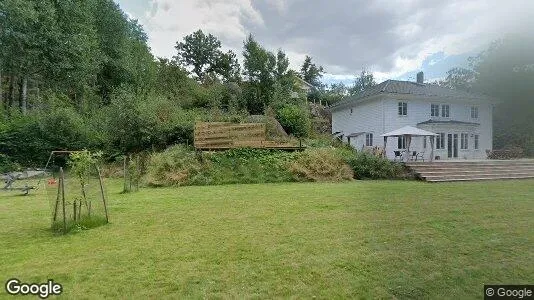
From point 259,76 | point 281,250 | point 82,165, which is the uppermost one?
point 259,76

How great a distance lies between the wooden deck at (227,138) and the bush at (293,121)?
718 centimetres

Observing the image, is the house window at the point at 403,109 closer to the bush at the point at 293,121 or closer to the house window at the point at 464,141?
the house window at the point at 464,141

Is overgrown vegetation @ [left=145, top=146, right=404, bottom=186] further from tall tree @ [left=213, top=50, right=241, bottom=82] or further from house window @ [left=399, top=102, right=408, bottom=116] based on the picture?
tall tree @ [left=213, top=50, right=241, bottom=82]

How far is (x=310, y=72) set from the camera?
53.0 m

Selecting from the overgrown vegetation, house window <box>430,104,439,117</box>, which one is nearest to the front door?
house window <box>430,104,439,117</box>

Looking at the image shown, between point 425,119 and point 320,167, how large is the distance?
14879mm

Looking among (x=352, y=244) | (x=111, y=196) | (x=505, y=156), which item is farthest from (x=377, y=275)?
(x=505, y=156)

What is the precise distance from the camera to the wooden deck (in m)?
17.2

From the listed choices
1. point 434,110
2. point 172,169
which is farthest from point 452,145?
point 172,169

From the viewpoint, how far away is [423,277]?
3607mm

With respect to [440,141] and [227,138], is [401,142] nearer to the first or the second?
[440,141]

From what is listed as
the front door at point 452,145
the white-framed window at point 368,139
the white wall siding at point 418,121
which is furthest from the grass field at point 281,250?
the front door at point 452,145

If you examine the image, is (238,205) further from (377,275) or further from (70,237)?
(377,275)

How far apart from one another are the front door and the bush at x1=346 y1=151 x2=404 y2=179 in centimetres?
1211
